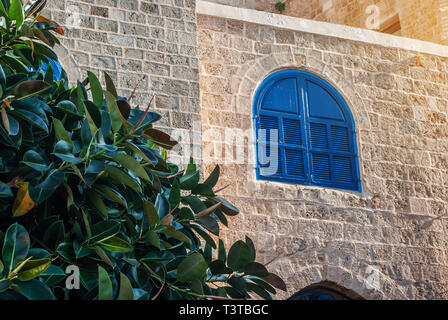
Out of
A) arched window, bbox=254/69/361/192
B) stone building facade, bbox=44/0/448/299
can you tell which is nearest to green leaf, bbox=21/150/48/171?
stone building facade, bbox=44/0/448/299

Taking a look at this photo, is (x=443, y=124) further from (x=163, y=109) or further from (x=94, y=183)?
(x=94, y=183)

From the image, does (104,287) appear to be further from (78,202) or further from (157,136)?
(157,136)

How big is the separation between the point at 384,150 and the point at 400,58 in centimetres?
138

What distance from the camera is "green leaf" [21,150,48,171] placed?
2.78 meters

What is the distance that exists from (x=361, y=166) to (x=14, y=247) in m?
5.79

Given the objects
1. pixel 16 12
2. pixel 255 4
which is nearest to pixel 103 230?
pixel 16 12

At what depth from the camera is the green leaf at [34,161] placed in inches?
109

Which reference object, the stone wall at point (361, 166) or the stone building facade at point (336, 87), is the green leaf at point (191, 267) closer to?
the stone building facade at point (336, 87)

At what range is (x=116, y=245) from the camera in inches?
113

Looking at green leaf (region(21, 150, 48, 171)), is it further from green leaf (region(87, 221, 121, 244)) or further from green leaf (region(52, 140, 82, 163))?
green leaf (region(87, 221, 121, 244))
